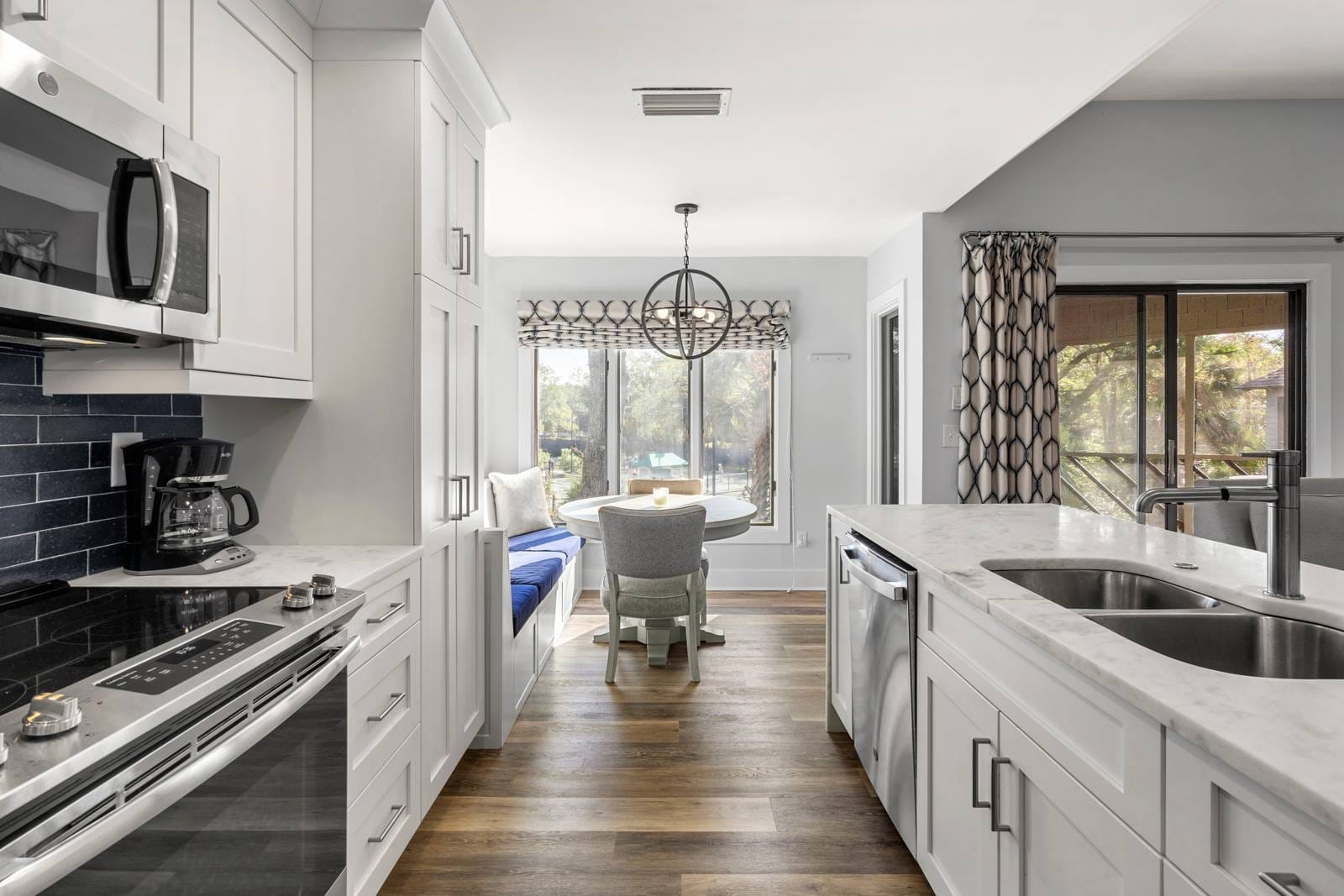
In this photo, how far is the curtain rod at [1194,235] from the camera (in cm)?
391

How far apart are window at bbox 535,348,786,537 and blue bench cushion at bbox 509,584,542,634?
2.08m

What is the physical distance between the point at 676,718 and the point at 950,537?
4.80 feet

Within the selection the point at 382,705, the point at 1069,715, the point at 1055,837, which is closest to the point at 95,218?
the point at 382,705

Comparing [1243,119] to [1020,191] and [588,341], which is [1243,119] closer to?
[1020,191]

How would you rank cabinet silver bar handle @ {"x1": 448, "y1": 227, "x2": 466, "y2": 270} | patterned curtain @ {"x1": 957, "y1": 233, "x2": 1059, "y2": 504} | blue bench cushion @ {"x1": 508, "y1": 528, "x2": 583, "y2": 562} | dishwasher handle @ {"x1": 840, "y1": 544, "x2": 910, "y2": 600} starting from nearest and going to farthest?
dishwasher handle @ {"x1": 840, "y1": 544, "x2": 910, "y2": 600} < cabinet silver bar handle @ {"x1": 448, "y1": 227, "x2": 466, "y2": 270} < patterned curtain @ {"x1": 957, "y1": 233, "x2": 1059, "y2": 504} < blue bench cushion @ {"x1": 508, "y1": 528, "x2": 583, "y2": 562}

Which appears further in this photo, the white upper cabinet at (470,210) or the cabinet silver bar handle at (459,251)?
the white upper cabinet at (470,210)

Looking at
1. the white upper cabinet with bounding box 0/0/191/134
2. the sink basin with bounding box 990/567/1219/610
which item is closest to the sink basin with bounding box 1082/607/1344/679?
the sink basin with bounding box 990/567/1219/610

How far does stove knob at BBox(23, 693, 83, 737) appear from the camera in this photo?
85 centimetres

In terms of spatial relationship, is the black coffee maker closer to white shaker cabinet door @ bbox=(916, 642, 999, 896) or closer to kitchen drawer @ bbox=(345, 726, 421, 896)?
kitchen drawer @ bbox=(345, 726, 421, 896)

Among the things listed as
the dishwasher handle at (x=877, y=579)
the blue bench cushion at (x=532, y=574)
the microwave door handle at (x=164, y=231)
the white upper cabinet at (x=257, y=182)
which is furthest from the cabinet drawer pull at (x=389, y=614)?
the dishwasher handle at (x=877, y=579)

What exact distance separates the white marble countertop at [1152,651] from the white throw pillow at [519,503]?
2697mm

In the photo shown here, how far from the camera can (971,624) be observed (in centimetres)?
154

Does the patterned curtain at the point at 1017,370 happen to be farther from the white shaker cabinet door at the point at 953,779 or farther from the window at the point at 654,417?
the white shaker cabinet door at the point at 953,779

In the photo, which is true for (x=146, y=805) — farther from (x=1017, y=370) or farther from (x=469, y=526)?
(x=1017, y=370)
